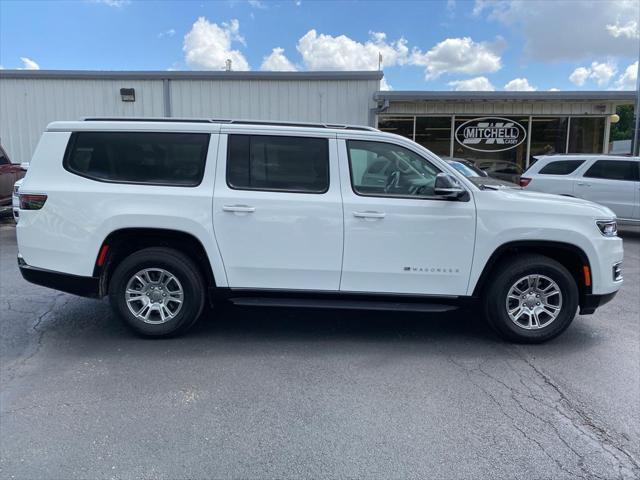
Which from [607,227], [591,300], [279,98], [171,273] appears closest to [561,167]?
[607,227]

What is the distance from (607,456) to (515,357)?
149 cm

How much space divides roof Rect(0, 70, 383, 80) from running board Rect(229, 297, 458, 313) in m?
11.7

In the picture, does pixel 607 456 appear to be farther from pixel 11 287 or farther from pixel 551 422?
pixel 11 287

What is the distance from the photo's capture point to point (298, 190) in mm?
4566

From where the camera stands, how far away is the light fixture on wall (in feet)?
50.2

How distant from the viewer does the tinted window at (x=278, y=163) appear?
4582mm

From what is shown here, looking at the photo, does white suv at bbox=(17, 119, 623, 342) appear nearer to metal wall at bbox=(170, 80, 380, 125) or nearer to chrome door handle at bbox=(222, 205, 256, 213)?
chrome door handle at bbox=(222, 205, 256, 213)

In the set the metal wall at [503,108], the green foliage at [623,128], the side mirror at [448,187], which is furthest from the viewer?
Result: the green foliage at [623,128]

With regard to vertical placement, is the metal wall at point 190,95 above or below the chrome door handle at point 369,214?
above

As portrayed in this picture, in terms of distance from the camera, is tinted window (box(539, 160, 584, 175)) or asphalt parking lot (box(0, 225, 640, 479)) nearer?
asphalt parking lot (box(0, 225, 640, 479))

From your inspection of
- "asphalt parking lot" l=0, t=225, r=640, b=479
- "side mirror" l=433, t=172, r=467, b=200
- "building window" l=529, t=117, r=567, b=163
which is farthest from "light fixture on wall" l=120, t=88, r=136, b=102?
"side mirror" l=433, t=172, r=467, b=200

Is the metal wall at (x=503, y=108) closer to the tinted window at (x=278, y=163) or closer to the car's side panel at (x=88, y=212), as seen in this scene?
the tinted window at (x=278, y=163)

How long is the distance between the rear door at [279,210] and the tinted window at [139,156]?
26cm

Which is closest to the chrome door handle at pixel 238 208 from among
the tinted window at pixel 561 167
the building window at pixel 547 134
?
the tinted window at pixel 561 167
